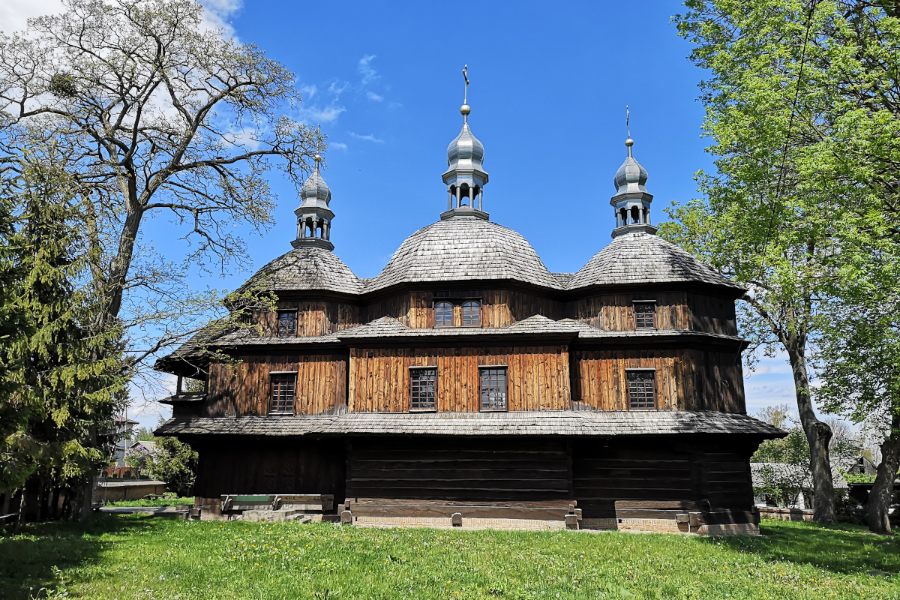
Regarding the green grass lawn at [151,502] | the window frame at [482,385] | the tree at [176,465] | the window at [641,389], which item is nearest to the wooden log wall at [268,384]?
the window frame at [482,385]

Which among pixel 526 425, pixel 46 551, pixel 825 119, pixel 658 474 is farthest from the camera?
pixel 658 474

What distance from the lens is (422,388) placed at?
1989 cm

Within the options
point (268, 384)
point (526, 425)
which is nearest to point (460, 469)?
Answer: point (526, 425)

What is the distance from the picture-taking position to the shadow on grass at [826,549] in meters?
12.9

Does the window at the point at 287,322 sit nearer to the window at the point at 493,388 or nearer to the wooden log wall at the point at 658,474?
the window at the point at 493,388

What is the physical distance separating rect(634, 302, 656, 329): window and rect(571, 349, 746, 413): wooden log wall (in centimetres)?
116

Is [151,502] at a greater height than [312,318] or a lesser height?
lesser

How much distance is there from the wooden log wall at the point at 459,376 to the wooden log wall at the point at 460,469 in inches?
44.3

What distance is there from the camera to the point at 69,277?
51.4ft

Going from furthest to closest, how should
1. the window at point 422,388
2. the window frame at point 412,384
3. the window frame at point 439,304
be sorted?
1. the window frame at point 439,304
2. the window at point 422,388
3. the window frame at point 412,384

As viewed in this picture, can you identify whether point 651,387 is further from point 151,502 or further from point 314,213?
point 151,502

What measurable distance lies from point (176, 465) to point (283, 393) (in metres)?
15.2

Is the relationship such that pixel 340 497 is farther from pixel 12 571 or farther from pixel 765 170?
pixel 765 170

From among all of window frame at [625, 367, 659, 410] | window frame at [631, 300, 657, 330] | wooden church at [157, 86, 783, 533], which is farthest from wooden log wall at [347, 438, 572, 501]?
window frame at [631, 300, 657, 330]
